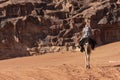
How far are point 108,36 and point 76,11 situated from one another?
8.90 ft

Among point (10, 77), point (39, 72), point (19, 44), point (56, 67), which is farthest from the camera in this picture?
point (19, 44)

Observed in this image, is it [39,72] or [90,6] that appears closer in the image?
[39,72]

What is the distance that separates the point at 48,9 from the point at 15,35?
3.12 m

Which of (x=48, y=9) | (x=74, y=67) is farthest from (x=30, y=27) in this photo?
(x=74, y=67)

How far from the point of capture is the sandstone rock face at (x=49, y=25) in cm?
2367

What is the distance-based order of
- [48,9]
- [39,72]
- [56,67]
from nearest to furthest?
[39,72] → [56,67] → [48,9]

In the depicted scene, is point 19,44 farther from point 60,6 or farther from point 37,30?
point 60,6

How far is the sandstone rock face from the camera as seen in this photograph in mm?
23672

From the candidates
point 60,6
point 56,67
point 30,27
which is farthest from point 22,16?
point 56,67

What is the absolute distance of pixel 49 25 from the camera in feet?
79.3

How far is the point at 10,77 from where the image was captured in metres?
13.1

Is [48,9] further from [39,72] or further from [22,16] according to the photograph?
[39,72]

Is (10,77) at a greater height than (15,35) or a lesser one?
greater

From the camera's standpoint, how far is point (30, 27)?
23.9 metres
